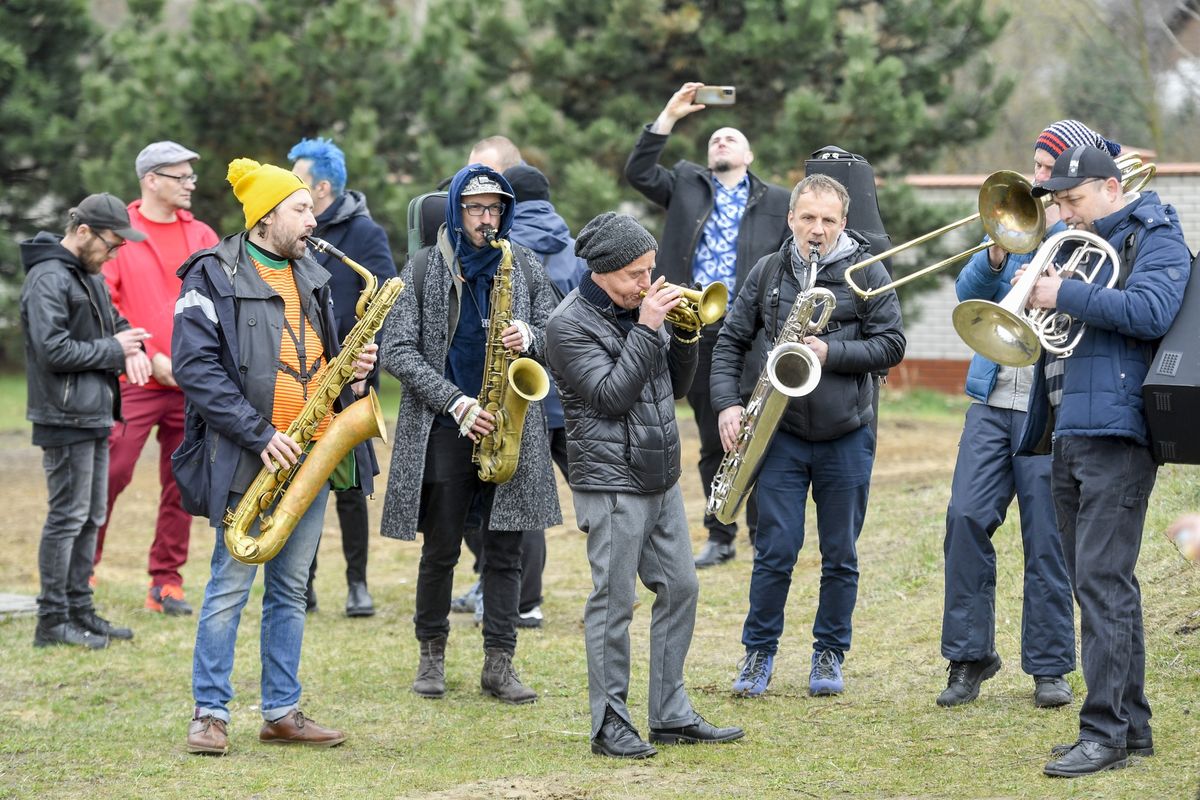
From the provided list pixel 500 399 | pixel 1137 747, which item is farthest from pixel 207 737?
pixel 1137 747

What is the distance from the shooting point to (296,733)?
5539mm

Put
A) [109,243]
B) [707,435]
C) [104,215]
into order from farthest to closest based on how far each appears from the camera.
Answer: [707,435] → [109,243] → [104,215]

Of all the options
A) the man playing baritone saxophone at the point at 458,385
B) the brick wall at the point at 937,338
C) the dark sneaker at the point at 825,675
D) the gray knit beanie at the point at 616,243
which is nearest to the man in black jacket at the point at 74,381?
the man playing baritone saxophone at the point at 458,385

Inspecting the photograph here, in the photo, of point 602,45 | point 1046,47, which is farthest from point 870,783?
point 1046,47

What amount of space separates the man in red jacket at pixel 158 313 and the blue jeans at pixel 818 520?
11.1ft

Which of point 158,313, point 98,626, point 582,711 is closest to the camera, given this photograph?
point 582,711

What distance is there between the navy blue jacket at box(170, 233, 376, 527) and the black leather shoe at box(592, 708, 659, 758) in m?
1.55

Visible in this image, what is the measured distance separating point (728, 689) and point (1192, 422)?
7.78 feet

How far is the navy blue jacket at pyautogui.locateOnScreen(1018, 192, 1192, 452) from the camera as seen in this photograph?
14.7ft

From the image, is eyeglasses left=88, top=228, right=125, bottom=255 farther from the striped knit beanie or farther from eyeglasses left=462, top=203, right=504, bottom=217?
the striped knit beanie

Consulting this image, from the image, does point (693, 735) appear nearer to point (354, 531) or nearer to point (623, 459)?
point (623, 459)

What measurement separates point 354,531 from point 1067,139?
14.2 feet

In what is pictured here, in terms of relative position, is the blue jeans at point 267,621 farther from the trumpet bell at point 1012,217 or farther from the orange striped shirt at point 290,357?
the trumpet bell at point 1012,217

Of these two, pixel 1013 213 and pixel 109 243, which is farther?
pixel 109 243
